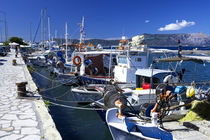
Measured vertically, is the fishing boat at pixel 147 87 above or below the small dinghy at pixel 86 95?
above

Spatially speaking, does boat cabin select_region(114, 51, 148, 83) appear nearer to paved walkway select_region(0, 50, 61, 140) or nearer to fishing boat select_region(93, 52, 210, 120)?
fishing boat select_region(93, 52, 210, 120)

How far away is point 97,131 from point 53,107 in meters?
4.81

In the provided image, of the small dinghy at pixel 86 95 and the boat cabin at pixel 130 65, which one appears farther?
the boat cabin at pixel 130 65

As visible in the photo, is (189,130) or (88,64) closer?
(189,130)

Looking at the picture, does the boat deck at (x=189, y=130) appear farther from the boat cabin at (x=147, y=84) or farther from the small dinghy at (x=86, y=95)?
the small dinghy at (x=86, y=95)

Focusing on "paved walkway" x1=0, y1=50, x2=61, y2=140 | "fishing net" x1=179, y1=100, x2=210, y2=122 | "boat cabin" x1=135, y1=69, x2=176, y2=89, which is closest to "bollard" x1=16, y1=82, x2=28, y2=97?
"paved walkway" x1=0, y1=50, x2=61, y2=140

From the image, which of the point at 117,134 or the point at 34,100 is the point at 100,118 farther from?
the point at 117,134

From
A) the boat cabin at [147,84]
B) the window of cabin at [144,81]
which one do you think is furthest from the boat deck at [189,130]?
the window of cabin at [144,81]

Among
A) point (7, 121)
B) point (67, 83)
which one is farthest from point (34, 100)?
point (67, 83)

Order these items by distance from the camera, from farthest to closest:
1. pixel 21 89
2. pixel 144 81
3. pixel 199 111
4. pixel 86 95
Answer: pixel 86 95, pixel 144 81, pixel 21 89, pixel 199 111

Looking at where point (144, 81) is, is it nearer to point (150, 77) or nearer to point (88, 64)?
point (150, 77)

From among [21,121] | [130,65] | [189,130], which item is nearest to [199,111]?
[189,130]

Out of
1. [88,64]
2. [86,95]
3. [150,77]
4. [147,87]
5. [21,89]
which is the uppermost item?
[88,64]

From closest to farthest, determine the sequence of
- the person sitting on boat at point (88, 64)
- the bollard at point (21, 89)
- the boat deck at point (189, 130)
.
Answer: the boat deck at point (189, 130)
the bollard at point (21, 89)
the person sitting on boat at point (88, 64)
